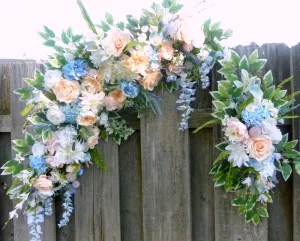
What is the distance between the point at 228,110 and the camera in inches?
67.8

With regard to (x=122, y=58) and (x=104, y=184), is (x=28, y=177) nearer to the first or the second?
(x=104, y=184)

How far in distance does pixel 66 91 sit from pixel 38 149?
13.1 inches

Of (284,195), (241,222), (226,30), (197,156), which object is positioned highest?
(226,30)

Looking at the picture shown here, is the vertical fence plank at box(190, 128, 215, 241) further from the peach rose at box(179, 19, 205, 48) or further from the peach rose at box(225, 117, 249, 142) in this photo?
the peach rose at box(179, 19, 205, 48)

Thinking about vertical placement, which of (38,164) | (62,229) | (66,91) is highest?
(66,91)

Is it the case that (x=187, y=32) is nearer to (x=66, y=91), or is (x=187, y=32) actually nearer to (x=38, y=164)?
(x=66, y=91)

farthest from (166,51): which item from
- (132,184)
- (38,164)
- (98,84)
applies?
(38,164)

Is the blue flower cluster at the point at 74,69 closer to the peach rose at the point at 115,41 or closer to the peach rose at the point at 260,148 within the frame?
the peach rose at the point at 115,41

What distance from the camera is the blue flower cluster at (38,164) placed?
1.89 metres

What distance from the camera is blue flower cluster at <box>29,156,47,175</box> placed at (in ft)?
6.22

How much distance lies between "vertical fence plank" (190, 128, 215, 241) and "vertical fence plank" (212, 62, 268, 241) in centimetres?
5

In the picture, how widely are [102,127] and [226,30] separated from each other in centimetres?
78

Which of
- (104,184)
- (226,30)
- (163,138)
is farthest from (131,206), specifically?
(226,30)

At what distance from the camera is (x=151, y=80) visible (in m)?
1.84
